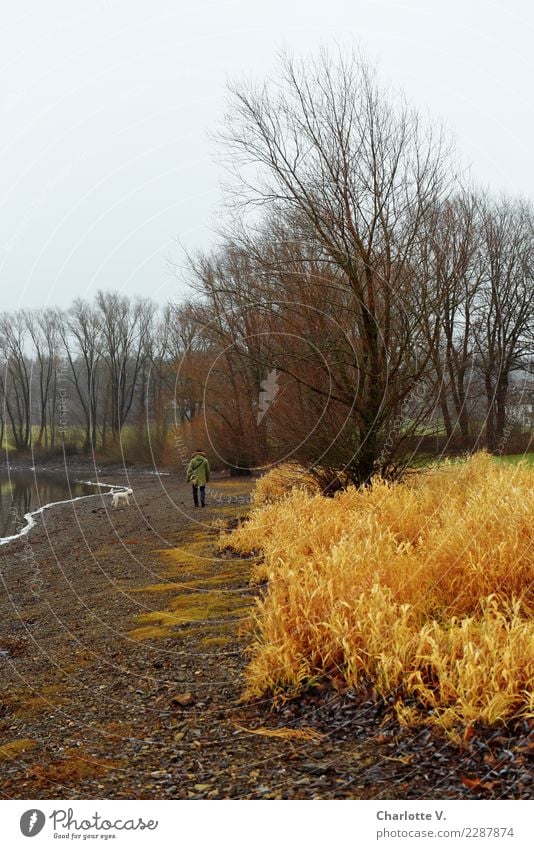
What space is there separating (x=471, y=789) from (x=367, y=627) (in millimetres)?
1779

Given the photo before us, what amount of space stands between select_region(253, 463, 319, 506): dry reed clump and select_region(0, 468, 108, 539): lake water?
773 centimetres

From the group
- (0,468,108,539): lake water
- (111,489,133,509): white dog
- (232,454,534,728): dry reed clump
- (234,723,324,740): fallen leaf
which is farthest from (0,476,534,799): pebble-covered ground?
(0,468,108,539): lake water

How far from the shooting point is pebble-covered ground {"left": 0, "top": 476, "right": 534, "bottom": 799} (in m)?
4.19

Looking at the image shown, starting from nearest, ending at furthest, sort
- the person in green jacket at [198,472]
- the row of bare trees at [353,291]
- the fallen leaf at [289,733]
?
1. the fallen leaf at [289,733]
2. the row of bare trees at [353,291]
3. the person in green jacket at [198,472]

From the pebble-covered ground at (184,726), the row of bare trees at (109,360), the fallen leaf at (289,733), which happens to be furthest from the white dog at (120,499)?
the fallen leaf at (289,733)

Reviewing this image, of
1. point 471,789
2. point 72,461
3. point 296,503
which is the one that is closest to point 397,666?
point 471,789

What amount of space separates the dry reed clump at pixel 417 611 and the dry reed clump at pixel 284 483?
545 cm

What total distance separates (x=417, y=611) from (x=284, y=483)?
36.1 ft

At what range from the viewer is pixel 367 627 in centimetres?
568

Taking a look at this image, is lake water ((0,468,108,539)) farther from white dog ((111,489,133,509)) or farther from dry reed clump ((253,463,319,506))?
dry reed clump ((253,463,319,506))

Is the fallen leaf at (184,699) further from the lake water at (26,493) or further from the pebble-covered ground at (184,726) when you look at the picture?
the lake water at (26,493)

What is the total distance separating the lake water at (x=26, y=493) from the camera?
81.8 feet

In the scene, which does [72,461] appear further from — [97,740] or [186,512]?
[97,740]

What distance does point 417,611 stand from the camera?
6.25 meters
